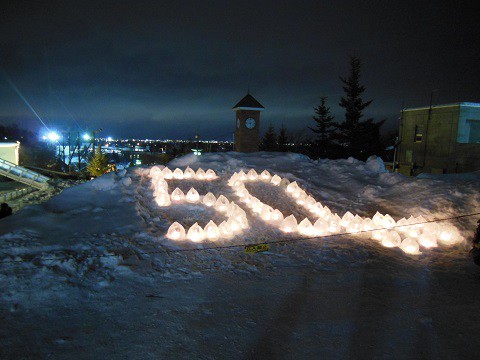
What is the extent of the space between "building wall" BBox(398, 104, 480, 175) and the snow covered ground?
13.5 metres

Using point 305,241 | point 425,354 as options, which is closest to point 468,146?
point 305,241

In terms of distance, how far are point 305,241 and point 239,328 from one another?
11.1ft

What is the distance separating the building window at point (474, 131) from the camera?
2003 cm

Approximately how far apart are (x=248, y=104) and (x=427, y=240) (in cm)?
1353

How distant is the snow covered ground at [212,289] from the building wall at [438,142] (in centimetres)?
1351

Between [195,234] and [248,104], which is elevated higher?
[248,104]

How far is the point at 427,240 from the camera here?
6.99 metres

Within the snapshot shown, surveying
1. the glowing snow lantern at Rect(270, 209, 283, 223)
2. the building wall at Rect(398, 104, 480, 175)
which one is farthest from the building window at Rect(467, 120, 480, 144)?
the glowing snow lantern at Rect(270, 209, 283, 223)

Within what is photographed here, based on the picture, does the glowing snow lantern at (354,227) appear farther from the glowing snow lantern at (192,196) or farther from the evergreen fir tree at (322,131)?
the evergreen fir tree at (322,131)

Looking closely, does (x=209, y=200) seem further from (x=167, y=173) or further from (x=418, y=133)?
(x=418, y=133)

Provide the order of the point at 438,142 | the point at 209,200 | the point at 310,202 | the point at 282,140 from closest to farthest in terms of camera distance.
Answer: the point at 209,200, the point at 310,202, the point at 438,142, the point at 282,140

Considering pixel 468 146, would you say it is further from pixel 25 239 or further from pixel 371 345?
pixel 25 239

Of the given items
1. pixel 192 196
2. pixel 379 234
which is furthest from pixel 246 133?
pixel 379 234

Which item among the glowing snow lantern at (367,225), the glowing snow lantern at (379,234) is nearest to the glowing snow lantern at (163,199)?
the glowing snow lantern at (367,225)
